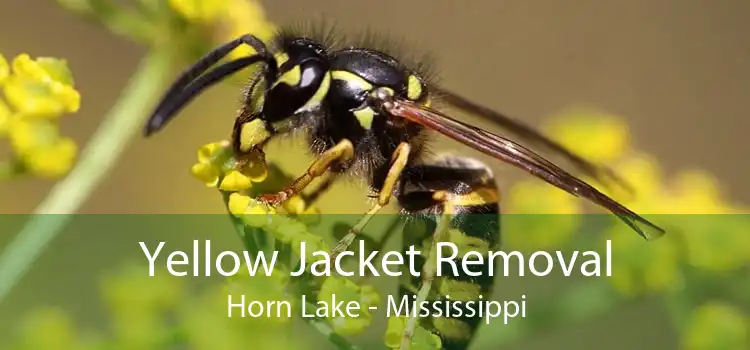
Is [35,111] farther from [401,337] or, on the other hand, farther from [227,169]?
[401,337]

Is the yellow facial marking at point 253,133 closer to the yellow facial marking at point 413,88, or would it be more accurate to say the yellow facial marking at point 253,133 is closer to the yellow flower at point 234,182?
the yellow flower at point 234,182

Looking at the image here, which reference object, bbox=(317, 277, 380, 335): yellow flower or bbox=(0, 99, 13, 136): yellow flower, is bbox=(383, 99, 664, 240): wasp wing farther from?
bbox=(0, 99, 13, 136): yellow flower

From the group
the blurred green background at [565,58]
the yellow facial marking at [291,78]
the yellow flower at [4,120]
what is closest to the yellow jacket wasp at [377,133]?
the yellow facial marking at [291,78]

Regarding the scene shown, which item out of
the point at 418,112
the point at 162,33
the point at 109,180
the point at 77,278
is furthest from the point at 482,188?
the point at 109,180

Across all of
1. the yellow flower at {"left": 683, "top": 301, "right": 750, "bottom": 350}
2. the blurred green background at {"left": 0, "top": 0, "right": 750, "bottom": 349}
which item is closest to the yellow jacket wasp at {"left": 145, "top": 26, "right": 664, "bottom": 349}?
the yellow flower at {"left": 683, "top": 301, "right": 750, "bottom": 350}

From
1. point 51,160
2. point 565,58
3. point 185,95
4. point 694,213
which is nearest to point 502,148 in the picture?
point 185,95
